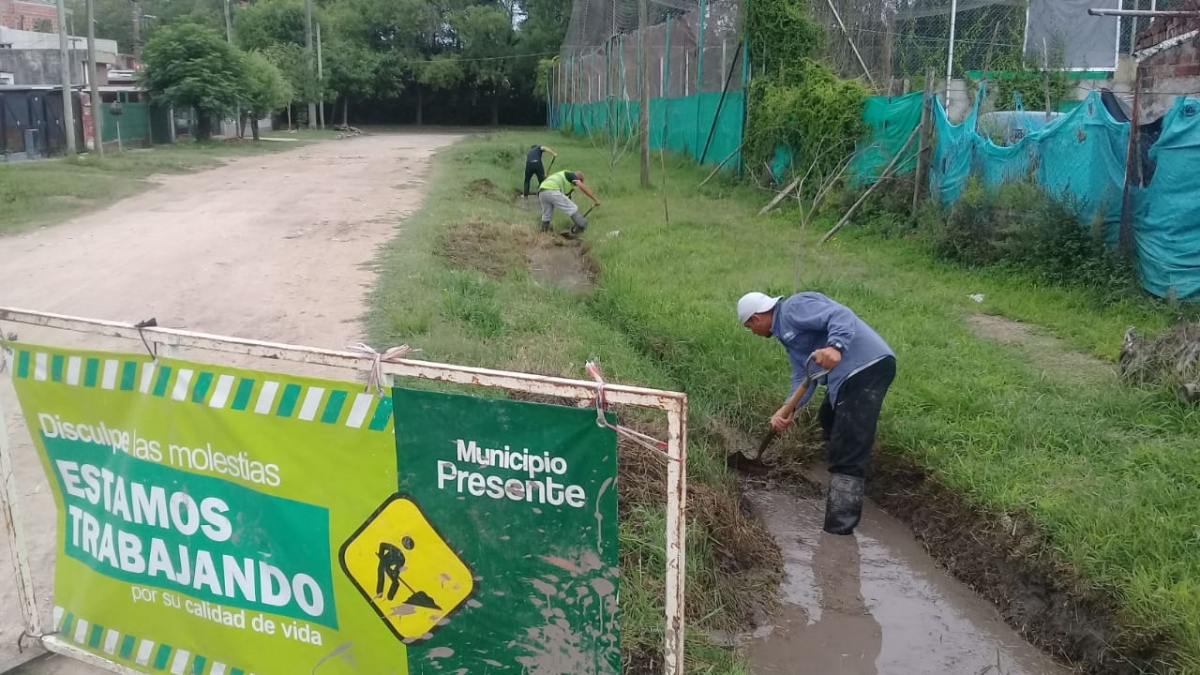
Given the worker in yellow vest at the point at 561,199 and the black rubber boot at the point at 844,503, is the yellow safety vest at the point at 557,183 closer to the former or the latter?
the worker in yellow vest at the point at 561,199

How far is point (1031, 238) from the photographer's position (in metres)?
9.20

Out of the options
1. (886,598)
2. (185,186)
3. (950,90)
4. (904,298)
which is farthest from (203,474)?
(185,186)

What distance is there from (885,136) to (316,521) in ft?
38.0

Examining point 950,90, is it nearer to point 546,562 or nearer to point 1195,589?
point 1195,589

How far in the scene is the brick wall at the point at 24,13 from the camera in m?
70.1

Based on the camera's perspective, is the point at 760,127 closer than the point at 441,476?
No

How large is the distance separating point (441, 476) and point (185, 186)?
1676cm

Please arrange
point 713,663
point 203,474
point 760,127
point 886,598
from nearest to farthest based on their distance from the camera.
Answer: point 203,474, point 713,663, point 886,598, point 760,127

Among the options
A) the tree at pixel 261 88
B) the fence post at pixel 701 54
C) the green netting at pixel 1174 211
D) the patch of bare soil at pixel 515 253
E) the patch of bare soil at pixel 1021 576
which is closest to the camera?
the patch of bare soil at pixel 1021 576

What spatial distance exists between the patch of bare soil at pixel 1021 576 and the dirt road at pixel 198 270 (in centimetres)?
333

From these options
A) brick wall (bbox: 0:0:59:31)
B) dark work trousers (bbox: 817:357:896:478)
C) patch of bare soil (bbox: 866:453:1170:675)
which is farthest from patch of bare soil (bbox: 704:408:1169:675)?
brick wall (bbox: 0:0:59:31)

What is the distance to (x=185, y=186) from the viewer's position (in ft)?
57.3

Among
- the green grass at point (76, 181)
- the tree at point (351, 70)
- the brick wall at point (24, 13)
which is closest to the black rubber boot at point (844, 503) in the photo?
the green grass at point (76, 181)

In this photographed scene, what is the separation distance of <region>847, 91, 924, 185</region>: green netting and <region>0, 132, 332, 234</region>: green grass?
10774mm
